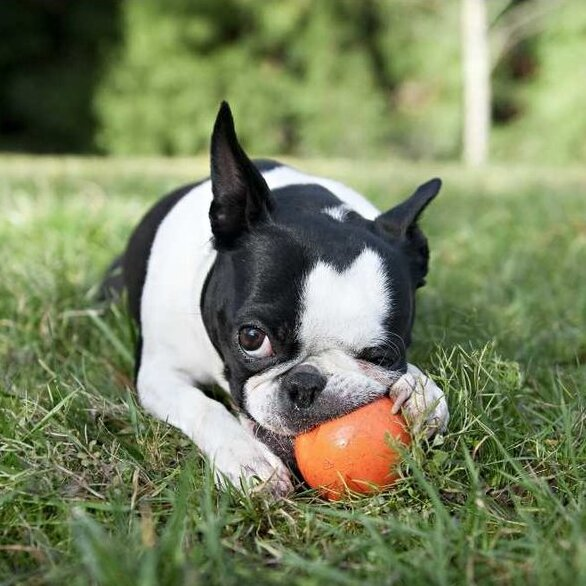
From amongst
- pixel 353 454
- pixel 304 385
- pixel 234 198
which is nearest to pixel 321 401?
pixel 304 385

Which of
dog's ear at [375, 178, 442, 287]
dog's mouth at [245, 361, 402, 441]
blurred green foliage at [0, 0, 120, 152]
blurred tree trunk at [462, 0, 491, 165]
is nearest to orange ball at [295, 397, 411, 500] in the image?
dog's mouth at [245, 361, 402, 441]

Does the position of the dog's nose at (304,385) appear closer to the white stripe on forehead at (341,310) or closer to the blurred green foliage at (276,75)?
the white stripe on forehead at (341,310)

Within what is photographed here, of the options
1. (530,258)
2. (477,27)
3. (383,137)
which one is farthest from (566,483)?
(383,137)

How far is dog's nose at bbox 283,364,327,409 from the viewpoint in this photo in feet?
8.36

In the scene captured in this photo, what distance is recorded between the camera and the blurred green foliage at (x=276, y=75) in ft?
71.7

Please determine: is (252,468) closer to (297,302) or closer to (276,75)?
(297,302)

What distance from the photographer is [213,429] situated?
2771 mm

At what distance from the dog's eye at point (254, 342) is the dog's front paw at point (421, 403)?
0.39 m

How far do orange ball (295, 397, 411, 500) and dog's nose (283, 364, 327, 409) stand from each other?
9 cm

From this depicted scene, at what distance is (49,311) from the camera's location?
394 cm

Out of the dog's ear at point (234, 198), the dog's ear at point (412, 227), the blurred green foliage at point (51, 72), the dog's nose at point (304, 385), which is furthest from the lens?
the blurred green foliage at point (51, 72)

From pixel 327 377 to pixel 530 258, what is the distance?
3.46m

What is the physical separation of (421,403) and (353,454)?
0.90 feet

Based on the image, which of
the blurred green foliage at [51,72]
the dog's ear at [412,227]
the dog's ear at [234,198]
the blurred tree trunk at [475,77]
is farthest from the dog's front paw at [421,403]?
the blurred green foliage at [51,72]
